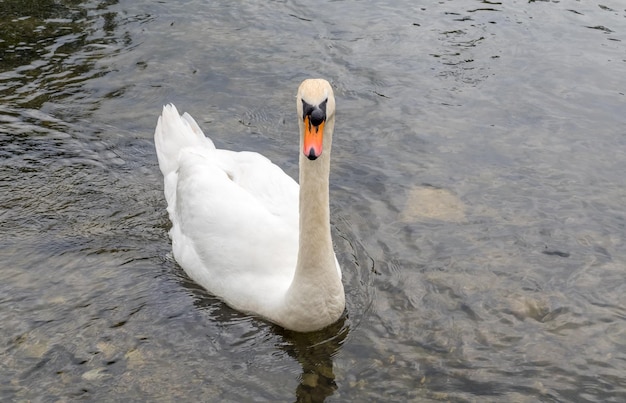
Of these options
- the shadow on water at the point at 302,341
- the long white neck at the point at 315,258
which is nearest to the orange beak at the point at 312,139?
the long white neck at the point at 315,258

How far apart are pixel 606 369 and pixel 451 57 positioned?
6.32 m

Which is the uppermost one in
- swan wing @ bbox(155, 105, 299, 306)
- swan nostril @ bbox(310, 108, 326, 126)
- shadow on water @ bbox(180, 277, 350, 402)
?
swan nostril @ bbox(310, 108, 326, 126)

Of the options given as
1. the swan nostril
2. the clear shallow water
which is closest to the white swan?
the swan nostril

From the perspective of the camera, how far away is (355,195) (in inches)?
349

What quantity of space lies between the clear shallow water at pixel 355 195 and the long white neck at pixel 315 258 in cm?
28

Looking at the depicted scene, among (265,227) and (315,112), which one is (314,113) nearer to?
(315,112)

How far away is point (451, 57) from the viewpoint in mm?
11875

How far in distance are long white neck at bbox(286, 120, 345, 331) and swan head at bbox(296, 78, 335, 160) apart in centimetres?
37

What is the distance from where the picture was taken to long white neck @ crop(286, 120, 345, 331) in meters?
6.19

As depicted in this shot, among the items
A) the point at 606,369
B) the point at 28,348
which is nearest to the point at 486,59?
the point at 606,369

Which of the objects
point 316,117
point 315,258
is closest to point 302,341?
point 315,258

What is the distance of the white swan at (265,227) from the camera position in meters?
6.14

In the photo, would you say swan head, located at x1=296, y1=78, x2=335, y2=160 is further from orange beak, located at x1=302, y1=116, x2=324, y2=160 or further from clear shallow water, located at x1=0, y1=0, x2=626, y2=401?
clear shallow water, located at x1=0, y1=0, x2=626, y2=401

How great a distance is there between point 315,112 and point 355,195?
10.8ft
